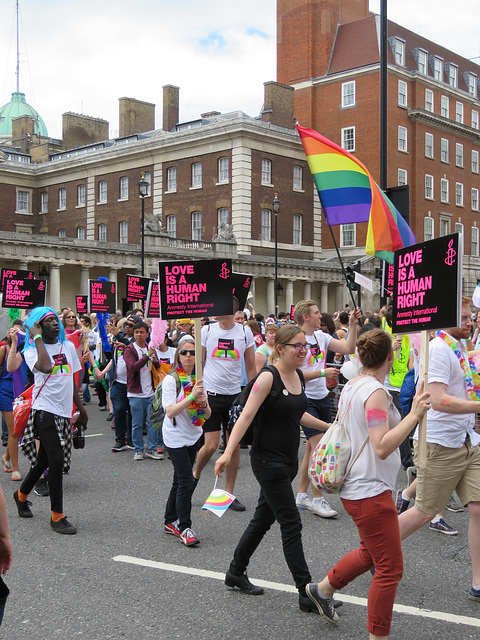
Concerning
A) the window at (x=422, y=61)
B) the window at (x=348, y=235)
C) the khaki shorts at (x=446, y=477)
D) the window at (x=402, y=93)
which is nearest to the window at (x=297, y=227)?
the window at (x=348, y=235)

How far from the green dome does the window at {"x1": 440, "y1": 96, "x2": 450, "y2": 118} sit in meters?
54.1

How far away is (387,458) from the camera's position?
4094mm

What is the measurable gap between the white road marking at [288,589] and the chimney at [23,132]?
63.8 m

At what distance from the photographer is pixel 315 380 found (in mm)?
7562

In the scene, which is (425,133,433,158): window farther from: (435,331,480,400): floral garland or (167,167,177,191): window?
(435,331,480,400): floral garland

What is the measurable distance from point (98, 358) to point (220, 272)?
954 cm

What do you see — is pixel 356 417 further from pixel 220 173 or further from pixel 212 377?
pixel 220 173

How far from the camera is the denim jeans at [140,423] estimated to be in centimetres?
1003

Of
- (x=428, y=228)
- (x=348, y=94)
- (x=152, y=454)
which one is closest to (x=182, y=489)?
(x=152, y=454)

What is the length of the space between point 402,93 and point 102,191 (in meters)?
22.1

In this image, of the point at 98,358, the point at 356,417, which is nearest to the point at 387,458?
the point at 356,417

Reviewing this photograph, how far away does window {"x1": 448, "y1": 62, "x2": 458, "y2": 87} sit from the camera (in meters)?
55.8

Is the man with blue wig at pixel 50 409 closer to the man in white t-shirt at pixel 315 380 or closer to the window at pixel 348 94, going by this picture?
the man in white t-shirt at pixel 315 380

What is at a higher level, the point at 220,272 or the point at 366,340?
the point at 220,272
